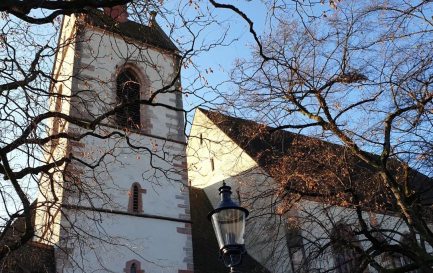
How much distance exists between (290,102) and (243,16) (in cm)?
263

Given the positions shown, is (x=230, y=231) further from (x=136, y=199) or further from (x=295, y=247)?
(x=136, y=199)

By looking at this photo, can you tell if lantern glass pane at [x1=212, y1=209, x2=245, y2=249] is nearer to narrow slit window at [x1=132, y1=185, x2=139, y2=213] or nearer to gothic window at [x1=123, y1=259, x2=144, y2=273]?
gothic window at [x1=123, y1=259, x2=144, y2=273]

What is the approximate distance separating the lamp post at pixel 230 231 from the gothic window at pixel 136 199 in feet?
29.2

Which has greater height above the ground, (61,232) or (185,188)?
(185,188)

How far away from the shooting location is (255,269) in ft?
51.7

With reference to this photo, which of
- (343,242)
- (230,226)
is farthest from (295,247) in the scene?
(230,226)

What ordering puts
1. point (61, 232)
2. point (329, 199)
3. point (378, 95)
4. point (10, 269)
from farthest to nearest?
point (61, 232) → point (329, 199) → point (378, 95) → point (10, 269)

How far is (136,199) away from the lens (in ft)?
48.0

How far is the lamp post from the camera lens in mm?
5391

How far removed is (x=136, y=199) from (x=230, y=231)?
943 centimetres

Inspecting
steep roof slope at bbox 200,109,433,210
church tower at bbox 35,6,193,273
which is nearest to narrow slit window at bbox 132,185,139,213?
church tower at bbox 35,6,193,273

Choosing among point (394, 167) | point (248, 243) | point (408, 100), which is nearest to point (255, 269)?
point (248, 243)

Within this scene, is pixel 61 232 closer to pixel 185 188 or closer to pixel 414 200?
pixel 185 188

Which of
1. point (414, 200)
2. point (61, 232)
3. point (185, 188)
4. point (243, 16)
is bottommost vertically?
point (414, 200)
